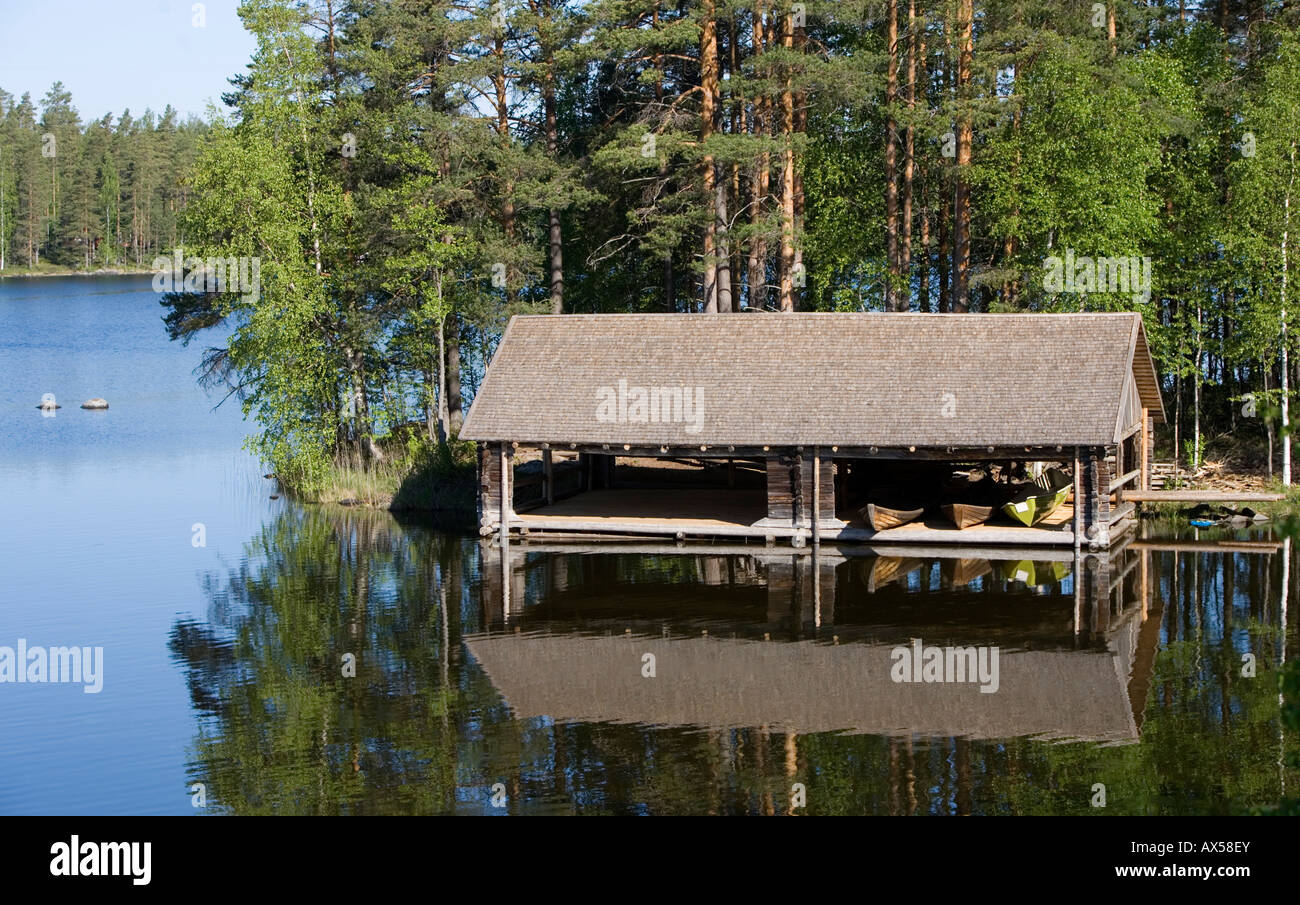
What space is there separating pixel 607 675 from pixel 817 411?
10.9 m

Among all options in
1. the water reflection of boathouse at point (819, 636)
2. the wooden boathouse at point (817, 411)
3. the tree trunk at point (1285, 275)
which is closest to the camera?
the water reflection of boathouse at point (819, 636)

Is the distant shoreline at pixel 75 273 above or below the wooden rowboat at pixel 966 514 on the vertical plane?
above

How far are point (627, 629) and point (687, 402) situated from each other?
851 centimetres

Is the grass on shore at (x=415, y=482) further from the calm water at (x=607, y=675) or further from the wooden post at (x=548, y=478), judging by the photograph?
the wooden post at (x=548, y=478)

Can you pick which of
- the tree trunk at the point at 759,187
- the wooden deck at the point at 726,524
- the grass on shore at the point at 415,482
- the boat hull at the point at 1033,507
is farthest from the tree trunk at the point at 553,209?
the boat hull at the point at 1033,507

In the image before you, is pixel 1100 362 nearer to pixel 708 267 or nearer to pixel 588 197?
pixel 708 267

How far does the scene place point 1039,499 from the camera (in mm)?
30703

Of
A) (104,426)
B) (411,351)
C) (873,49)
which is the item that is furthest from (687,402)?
(104,426)

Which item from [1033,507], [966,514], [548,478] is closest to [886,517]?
[966,514]

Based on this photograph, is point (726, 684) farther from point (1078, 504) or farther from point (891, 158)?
point (891, 158)

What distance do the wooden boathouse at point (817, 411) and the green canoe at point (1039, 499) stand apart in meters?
0.34

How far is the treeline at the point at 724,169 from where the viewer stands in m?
35.6

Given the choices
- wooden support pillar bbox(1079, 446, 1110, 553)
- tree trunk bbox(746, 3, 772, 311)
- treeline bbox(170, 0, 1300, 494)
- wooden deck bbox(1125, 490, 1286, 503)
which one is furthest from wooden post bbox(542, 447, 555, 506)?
wooden deck bbox(1125, 490, 1286, 503)

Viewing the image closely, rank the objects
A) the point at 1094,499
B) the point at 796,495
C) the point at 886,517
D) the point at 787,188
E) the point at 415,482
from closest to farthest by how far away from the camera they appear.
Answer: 1. the point at 1094,499
2. the point at 886,517
3. the point at 796,495
4. the point at 415,482
5. the point at 787,188
